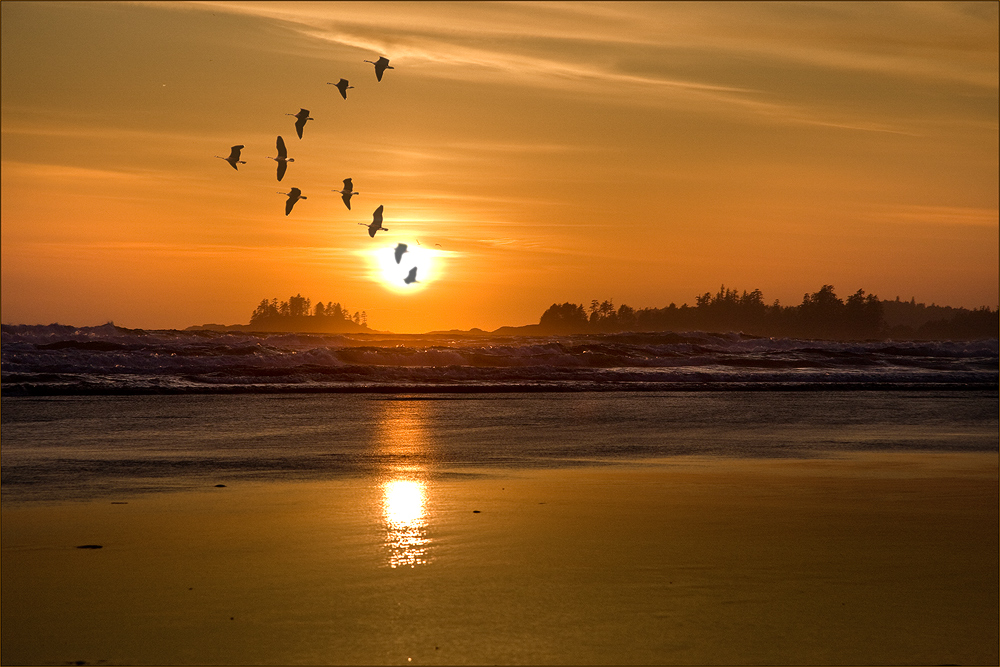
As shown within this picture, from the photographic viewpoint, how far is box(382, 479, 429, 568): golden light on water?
7.19 meters

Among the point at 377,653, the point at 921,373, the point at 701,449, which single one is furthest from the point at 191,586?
the point at 921,373

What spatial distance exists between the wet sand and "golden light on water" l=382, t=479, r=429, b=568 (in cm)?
3

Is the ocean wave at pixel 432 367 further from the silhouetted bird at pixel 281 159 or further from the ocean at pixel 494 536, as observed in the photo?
the silhouetted bird at pixel 281 159

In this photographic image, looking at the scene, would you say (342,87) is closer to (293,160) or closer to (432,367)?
(293,160)

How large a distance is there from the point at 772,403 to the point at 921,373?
1552 centimetres

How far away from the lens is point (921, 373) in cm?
3484

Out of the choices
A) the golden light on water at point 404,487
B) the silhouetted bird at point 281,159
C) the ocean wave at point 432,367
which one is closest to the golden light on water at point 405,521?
the golden light on water at point 404,487

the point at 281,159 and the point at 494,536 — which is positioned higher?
the point at 281,159

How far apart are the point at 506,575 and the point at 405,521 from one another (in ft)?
6.43

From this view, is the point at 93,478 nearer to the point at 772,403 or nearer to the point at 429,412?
the point at 429,412

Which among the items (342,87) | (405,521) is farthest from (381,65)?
(405,521)

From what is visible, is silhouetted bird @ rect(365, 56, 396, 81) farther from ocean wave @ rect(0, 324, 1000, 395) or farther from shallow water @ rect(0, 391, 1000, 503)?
ocean wave @ rect(0, 324, 1000, 395)

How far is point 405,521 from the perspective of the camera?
8461 millimetres

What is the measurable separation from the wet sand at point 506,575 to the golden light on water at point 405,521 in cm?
3
